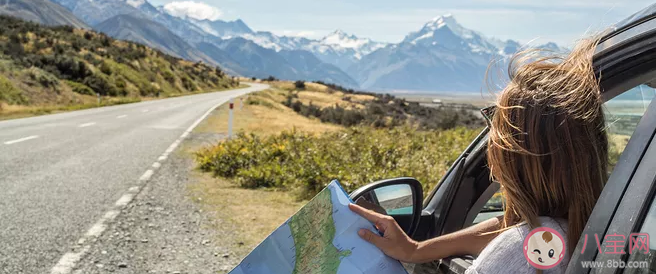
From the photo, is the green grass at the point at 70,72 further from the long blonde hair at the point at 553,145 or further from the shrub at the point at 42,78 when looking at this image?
the long blonde hair at the point at 553,145

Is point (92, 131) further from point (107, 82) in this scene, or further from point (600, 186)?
point (107, 82)

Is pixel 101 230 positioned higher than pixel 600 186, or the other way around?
pixel 600 186

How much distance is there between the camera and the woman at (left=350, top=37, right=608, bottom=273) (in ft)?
4.69

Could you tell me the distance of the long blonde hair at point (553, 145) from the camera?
1.44m

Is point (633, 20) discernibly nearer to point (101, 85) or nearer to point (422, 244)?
point (422, 244)

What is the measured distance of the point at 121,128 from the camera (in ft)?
58.0

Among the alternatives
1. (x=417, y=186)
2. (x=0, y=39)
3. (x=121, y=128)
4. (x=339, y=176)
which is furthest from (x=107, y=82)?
(x=417, y=186)

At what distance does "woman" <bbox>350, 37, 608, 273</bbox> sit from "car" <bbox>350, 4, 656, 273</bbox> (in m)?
0.09

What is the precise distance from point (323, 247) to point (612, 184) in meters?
0.84


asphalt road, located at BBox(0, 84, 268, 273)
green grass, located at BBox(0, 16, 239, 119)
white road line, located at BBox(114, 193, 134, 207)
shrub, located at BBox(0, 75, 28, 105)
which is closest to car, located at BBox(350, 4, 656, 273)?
asphalt road, located at BBox(0, 84, 268, 273)

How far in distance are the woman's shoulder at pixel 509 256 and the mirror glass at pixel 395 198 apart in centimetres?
76

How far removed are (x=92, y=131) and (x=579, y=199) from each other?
1646cm

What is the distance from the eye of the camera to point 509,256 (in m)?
1.40

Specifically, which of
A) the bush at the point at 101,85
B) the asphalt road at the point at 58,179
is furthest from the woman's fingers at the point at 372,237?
the bush at the point at 101,85
